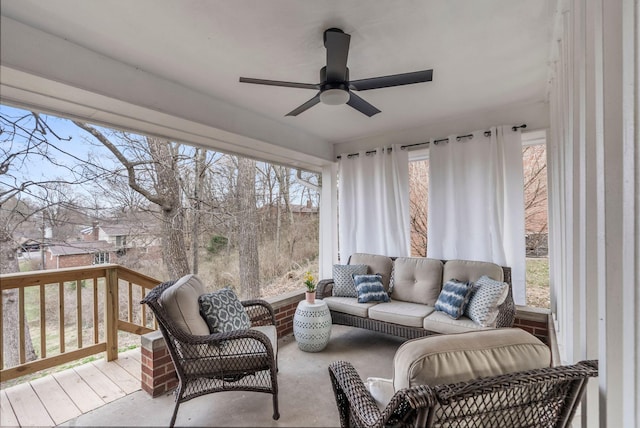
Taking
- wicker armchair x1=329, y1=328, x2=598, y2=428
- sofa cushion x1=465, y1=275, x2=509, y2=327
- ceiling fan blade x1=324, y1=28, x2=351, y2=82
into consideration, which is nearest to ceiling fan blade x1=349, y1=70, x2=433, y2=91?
ceiling fan blade x1=324, y1=28, x2=351, y2=82

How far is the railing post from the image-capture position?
214 centimetres

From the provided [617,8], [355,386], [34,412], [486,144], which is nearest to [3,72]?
[34,412]

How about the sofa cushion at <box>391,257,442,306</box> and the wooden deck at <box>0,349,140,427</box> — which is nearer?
the wooden deck at <box>0,349,140,427</box>

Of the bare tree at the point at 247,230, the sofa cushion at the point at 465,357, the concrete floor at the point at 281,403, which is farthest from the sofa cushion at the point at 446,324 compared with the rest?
the bare tree at the point at 247,230

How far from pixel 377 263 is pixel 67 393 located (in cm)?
251

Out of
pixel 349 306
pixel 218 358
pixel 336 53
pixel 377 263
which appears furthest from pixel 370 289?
pixel 336 53

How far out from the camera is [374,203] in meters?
3.34

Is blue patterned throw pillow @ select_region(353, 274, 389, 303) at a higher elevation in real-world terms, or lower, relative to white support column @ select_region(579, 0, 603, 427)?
lower

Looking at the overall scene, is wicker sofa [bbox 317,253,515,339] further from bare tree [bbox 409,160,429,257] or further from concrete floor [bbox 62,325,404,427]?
bare tree [bbox 409,160,429,257]

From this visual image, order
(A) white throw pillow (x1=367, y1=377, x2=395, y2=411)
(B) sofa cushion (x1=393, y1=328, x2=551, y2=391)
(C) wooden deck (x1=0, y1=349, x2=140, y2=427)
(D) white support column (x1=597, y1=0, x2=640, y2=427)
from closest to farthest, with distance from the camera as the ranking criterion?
1. (D) white support column (x1=597, y1=0, x2=640, y2=427)
2. (B) sofa cushion (x1=393, y1=328, x2=551, y2=391)
3. (A) white throw pillow (x1=367, y1=377, x2=395, y2=411)
4. (C) wooden deck (x1=0, y1=349, x2=140, y2=427)

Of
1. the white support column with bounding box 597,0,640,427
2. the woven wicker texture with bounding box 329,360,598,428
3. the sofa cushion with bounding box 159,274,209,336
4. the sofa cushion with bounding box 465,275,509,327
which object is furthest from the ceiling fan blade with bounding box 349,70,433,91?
the sofa cushion with bounding box 465,275,509,327

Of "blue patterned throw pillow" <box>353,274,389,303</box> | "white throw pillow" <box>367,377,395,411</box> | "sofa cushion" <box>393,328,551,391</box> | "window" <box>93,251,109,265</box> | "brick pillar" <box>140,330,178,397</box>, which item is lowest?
"brick pillar" <box>140,330,178,397</box>

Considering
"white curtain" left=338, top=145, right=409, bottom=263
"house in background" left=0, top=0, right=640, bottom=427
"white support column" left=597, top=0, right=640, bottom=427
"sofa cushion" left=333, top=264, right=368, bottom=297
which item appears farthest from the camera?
"white curtain" left=338, top=145, right=409, bottom=263

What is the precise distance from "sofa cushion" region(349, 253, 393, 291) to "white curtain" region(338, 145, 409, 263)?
18cm
